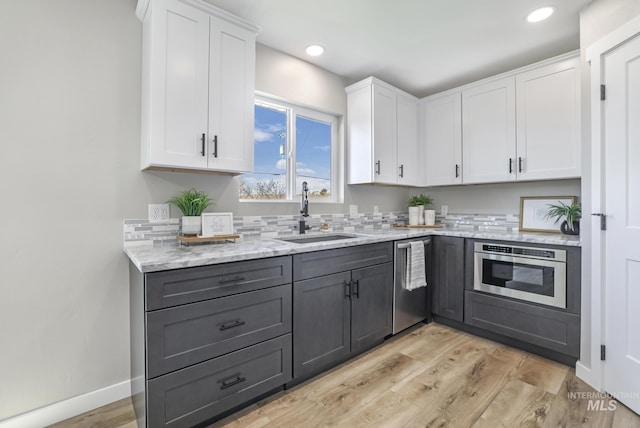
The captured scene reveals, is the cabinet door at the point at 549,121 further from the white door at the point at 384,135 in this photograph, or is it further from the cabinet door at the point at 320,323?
the cabinet door at the point at 320,323

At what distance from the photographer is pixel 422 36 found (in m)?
2.41

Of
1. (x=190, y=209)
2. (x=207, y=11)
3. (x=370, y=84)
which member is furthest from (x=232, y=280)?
(x=370, y=84)

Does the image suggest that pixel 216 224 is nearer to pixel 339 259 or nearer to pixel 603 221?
pixel 339 259

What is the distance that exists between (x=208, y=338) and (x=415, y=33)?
2.57 metres

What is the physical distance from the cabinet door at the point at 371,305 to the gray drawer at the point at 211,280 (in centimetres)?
68

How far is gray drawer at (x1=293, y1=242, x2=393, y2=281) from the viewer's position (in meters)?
1.93

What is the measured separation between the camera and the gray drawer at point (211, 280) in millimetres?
1384

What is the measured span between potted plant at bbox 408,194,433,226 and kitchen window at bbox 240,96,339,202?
996mm

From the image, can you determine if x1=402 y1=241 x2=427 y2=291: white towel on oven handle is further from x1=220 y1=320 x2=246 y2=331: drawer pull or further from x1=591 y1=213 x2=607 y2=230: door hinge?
x1=220 y1=320 x2=246 y2=331: drawer pull

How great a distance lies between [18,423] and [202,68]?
217cm

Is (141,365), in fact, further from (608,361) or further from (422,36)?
(422,36)

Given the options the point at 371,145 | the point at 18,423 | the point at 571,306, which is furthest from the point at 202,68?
the point at 571,306

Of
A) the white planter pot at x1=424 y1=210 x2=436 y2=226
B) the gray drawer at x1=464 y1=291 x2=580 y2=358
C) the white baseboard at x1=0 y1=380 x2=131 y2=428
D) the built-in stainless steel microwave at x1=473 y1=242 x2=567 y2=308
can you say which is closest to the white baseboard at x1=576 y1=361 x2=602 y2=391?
the gray drawer at x1=464 y1=291 x2=580 y2=358

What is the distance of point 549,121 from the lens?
2619 millimetres
